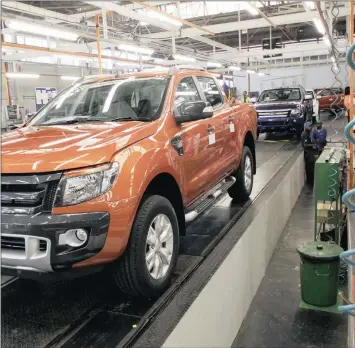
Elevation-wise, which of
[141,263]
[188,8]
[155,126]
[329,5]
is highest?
[188,8]

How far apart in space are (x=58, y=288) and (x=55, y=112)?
64.4 inches

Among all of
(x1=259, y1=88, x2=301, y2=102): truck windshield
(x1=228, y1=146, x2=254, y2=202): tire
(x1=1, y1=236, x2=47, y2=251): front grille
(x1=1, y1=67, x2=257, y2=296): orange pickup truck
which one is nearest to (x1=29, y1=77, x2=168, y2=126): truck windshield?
(x1=1, y1=67, x2=257, y2=296): orange pickup truck

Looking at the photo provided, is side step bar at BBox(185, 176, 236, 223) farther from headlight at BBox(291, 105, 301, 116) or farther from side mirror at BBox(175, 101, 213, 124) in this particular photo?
headlight at BBox(291, 105, 301, 116)

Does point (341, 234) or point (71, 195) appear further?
point (341, 234)

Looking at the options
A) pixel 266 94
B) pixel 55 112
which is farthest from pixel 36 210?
pixel 266 94

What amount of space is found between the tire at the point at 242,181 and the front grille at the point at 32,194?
10.4ft

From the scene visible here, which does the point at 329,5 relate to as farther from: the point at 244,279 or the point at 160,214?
the point at 160,214

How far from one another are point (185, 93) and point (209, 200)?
43.3 inches

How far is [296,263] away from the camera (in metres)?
5.73

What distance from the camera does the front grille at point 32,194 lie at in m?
2.32

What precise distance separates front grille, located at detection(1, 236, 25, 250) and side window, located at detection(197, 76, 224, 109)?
2.74m

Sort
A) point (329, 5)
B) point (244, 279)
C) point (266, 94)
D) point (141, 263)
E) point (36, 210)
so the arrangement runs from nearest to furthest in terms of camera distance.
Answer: point (36, 210) < point (141, 263) < point (244, 279) < point (329, 5) < point (266, 94)

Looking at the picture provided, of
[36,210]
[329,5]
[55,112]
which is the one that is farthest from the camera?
[329,5]

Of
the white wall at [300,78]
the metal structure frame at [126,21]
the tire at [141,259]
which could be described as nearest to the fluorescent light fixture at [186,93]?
the tire at [141,259]
